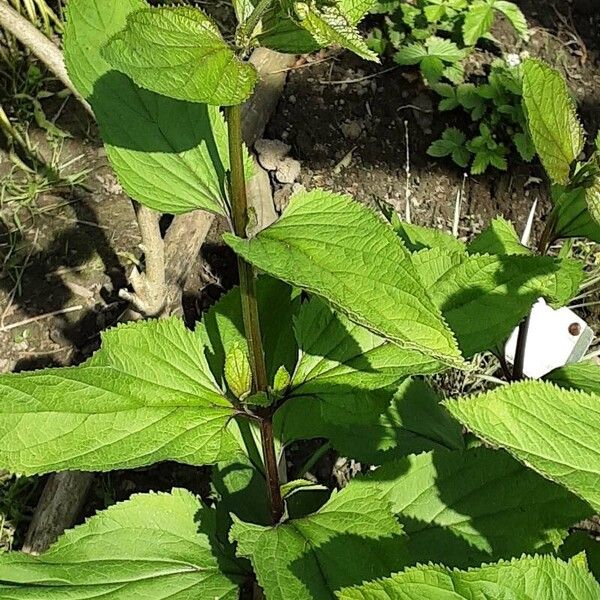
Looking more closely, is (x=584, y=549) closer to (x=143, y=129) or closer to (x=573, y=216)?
(x=573, y=216)

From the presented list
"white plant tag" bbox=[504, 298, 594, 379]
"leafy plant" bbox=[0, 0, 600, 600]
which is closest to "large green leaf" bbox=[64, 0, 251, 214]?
"leafy plant" bbox=[0, 0, 600, 600]

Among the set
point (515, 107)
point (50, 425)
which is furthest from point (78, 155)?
point (50, 425)

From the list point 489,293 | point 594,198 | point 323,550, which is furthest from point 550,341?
point 323,550

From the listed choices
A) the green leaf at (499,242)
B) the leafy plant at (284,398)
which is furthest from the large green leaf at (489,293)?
the green leaf at (499,242)

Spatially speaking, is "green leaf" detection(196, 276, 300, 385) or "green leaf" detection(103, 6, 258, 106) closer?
"green leaf" detection(103, 6, 258, 106)

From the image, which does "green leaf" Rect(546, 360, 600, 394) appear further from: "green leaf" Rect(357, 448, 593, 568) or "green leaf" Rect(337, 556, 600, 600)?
"green leaf" Rect(337, 556, 600, 600)

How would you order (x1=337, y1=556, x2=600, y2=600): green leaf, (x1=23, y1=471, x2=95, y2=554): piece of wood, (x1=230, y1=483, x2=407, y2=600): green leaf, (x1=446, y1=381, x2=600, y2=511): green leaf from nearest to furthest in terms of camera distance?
(x1=337, y1=556, x2=600, y2=600): green leaf
(x1=446, y1=381, x2=600, y2=511): green leaf
(x1=230, y1=483, x2=407, y2=600): green leaf
(x1=23, y1=471, x2=95, y2=554): piece of wood
